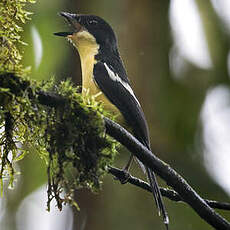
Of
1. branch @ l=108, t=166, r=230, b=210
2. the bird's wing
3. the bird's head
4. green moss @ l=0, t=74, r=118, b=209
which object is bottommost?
branch @ l=108, t=166, r=230, b=210

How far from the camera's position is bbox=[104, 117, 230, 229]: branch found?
6.14 ft

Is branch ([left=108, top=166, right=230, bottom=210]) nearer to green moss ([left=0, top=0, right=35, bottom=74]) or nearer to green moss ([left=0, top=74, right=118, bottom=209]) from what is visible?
green moss ([left=0, top=74, right=118, bottom=209])

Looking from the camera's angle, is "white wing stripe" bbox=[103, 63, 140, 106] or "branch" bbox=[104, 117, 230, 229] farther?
"white wing stripe" bbox=[103, 63, 140, 106]

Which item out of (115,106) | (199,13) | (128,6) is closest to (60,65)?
(128,6)

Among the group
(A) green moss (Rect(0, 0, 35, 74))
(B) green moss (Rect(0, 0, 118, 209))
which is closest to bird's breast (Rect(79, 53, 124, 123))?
(A) green moss (Rect(0, 0, 35, 74))

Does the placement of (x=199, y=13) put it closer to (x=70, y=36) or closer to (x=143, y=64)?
(x=143, y=64)

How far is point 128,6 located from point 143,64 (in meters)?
0.67

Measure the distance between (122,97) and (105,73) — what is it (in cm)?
24

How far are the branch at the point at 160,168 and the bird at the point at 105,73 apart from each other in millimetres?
852

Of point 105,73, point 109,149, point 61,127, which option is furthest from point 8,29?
point 105,73

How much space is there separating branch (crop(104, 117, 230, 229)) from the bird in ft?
2.79

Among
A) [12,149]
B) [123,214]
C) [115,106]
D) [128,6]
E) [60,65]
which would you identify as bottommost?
[123,214]

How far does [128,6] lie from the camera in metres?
5.50

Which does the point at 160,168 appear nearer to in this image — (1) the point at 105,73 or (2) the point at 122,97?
(2) the point at 122,97
